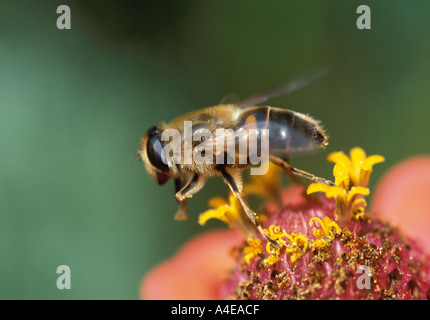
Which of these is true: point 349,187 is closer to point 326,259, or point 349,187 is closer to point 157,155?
point 326,259

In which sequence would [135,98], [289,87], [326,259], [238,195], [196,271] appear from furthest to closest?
[135,98]
[196,271]
[289,87]
[238,195]
[326,259]

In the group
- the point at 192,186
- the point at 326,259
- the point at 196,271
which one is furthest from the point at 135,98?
the point at 326,259

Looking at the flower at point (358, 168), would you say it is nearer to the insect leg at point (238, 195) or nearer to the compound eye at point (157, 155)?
the insect leg at point (238, 195)

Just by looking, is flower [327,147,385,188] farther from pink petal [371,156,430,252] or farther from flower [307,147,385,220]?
pink petal [371,156,430,252]

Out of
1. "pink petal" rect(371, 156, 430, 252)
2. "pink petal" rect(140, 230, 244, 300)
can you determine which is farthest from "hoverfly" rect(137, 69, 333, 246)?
"pink petal" rect(371, 156, 430, 252)

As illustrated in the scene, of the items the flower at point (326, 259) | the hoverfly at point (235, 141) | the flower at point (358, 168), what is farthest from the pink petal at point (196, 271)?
the flower at point (358, 168)
